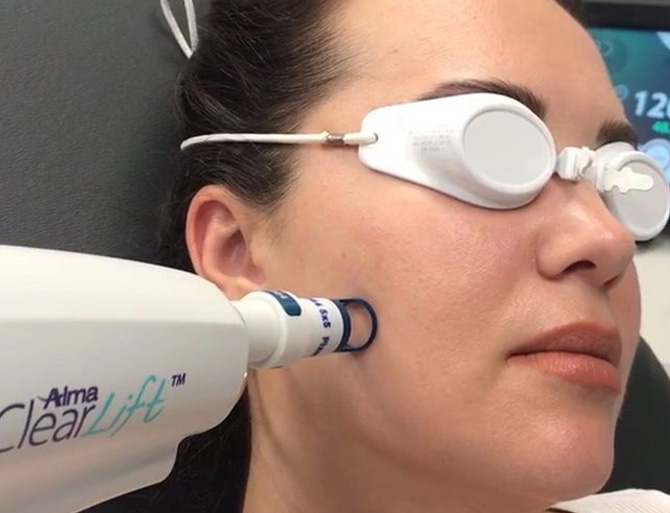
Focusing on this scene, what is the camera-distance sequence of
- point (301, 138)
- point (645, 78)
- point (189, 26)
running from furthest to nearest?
point (645, 78)
point (189, 26)
point (301, 138)

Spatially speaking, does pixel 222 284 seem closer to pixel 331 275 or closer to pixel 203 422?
pixel 331 275

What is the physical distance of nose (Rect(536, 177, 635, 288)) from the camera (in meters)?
0.71

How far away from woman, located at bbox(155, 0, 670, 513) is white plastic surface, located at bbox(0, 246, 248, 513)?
200mm

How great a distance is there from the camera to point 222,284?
862 millimetres

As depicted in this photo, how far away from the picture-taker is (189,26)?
107 centimetres

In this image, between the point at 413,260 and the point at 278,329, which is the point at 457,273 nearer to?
the point at 413,260

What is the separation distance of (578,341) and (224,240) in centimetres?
35

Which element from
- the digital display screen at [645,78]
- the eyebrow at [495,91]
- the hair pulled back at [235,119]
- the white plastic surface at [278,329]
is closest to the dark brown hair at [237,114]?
the hair pulled back at [235,119]

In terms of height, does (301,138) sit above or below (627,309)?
above

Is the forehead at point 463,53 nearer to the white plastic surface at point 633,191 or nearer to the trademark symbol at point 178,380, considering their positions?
the white plastic surface at point 633,191

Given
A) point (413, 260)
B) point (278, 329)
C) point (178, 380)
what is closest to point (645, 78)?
point (413, 260)

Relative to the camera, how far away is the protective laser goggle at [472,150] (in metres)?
0.73

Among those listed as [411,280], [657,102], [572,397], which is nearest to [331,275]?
[411,280]

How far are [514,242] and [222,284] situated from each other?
286 millimetres
